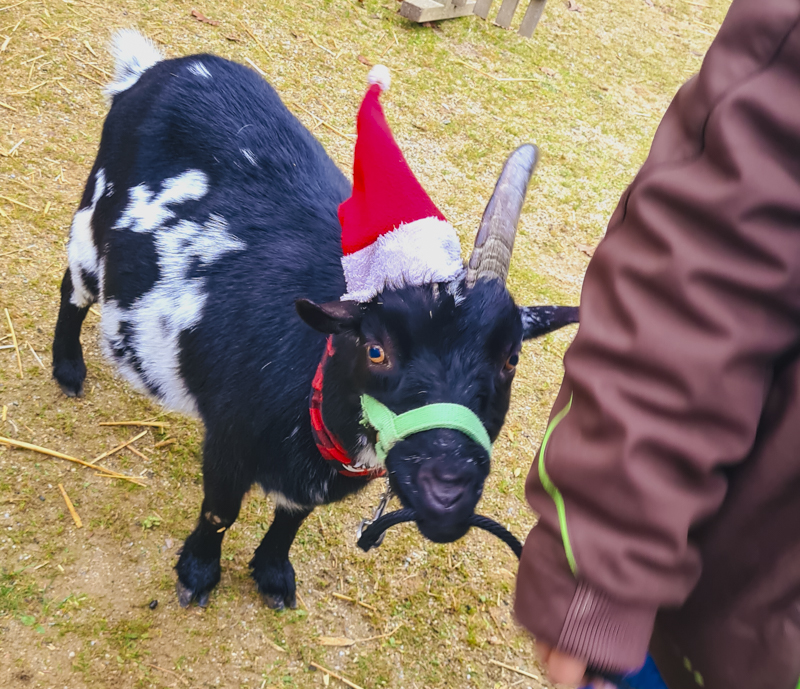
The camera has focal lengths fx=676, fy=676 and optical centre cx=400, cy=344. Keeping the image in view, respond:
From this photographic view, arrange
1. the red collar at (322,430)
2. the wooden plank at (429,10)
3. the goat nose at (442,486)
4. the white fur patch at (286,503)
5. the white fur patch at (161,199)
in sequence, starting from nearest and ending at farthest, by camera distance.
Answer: the goat nose at (442,486), the red collar at (322,430), the white fur patch at (286,503), the white fur patch at (161,199), the wooden plank at (429,10)

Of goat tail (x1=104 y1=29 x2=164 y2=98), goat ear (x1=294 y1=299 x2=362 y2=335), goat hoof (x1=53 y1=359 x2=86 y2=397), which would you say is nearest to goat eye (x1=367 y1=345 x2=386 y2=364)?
goat ear (x1=294 y1=299 x2=362 y2=335)

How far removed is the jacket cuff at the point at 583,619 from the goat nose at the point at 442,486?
19.5 inches

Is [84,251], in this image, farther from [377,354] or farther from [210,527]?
[377,354]

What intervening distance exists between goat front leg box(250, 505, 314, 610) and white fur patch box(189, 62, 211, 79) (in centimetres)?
181

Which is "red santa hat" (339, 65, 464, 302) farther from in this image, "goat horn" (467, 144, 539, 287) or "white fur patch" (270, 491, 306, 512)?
"white fur patch" (270, 491, 306, 512)

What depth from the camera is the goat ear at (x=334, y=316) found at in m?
1.79

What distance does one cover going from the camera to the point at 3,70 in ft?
14.2

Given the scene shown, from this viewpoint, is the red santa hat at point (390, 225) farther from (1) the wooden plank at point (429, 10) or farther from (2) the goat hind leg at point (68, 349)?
(1) the wooden plank at point (429, 10)

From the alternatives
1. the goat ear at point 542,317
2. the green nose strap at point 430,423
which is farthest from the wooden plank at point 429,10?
the green nose strap at point 430,423

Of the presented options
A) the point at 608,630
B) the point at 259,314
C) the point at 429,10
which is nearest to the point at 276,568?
the point at 259,314

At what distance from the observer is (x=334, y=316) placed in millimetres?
1811

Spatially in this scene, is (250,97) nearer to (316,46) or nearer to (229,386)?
(229,386)

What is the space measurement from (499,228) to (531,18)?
6041mm

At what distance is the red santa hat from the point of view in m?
1.78
